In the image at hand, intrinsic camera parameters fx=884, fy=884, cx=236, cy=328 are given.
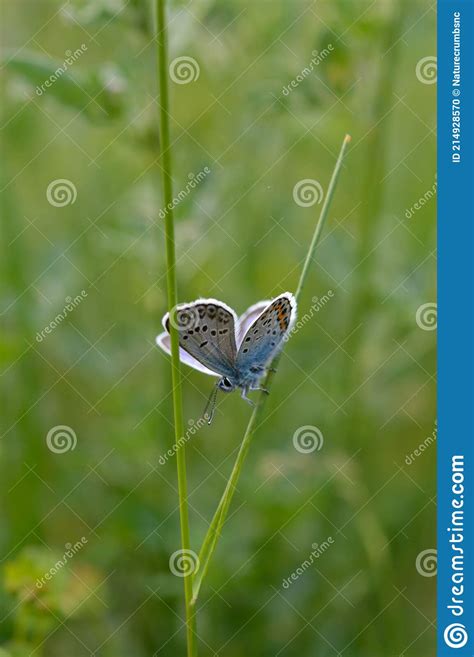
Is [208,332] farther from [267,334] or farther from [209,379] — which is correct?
[209,379]

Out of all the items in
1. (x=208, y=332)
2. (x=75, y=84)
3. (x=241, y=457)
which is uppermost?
(x=75, y=84)

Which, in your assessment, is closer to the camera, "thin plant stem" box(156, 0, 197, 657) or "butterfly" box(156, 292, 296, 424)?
"thin plant stem" box(156, 0, 197, 657)

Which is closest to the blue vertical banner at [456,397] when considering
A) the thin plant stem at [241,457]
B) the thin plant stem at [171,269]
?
the thin plant stem at [241,457]

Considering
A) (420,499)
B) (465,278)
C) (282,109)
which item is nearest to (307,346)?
Result: (420,499)

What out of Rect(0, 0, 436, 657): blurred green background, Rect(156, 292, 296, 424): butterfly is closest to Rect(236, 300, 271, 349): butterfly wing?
Rect(156, 292, 296, 424): butterfly

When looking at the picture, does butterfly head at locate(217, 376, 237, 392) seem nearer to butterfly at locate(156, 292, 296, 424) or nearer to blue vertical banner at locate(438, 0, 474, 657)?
butterfly at locate(156, 292, 296, 424)

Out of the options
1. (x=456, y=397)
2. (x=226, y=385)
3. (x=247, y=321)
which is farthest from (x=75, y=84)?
(x=456, y=397)

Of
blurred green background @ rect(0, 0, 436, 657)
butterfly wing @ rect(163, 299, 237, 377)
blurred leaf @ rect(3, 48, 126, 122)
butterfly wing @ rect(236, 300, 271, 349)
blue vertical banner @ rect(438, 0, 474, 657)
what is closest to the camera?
butterfly wing @ rect(163, 299, 237, 377)
